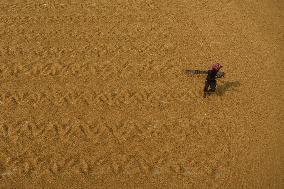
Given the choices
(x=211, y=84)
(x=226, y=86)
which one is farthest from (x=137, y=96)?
(x=226, y=86)

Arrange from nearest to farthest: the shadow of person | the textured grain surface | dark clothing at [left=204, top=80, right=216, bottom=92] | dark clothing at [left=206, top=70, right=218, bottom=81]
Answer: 1. the textured grain surface
2. dark clothing at [left=206, top=70, right=218, bottom=81]
3. dark clothing at [left=204, top=80, right=216, bottom=92]
4. the shadow of person

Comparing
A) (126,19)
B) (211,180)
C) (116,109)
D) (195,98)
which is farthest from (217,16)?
(211,180)

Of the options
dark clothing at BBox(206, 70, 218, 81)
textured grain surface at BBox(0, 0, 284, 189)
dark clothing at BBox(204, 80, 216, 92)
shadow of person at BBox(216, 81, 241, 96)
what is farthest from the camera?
shadow of person at BBox(216, 81, 241, 96)

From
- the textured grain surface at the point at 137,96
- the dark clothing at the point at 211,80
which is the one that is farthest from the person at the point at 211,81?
the textured grain surface at the point at 137,96

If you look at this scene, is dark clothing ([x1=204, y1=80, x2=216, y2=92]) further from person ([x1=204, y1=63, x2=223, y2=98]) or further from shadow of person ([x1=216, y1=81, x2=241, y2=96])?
shadow of person ([x1=216, y1=81, x2=241, y2=96])

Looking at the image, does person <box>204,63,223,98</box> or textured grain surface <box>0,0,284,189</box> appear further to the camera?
person <box>204,63,223,98</box>

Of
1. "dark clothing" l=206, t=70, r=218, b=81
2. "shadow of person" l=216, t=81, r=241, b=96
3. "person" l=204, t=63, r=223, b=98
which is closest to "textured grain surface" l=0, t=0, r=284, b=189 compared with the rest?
"shadow of person" l=216, t=81, r=241, b=96

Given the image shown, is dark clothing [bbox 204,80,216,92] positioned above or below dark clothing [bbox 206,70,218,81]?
below
